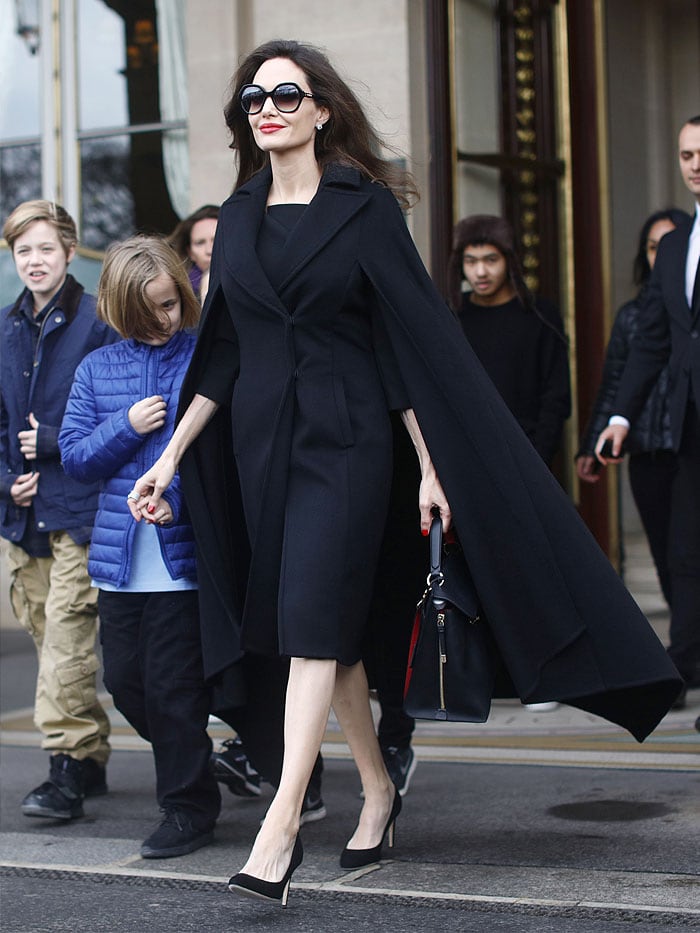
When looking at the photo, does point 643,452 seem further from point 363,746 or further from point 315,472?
point 315,472

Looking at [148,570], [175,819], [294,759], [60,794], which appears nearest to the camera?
[294,759]

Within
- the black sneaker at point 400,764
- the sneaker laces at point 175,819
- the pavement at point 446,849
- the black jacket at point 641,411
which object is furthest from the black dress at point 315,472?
the black jacket at point 641,411

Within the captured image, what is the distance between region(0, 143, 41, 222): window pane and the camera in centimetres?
1038

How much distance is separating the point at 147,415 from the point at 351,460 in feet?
2.72

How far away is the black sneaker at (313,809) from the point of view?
15.5 ft

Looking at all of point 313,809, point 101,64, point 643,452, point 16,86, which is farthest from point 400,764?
point 16,86

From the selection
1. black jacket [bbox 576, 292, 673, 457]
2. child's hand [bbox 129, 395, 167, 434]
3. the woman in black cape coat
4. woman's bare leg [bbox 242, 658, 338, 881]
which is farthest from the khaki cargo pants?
black jacket [bbox 576, 292, 673, 457]

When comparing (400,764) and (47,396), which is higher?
(47,396)

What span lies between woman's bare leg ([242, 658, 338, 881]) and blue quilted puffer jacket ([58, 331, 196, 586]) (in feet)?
2.63

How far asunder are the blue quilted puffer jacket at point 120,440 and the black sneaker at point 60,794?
70 centimetres

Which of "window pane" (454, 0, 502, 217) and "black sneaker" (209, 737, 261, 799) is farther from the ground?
"window pane" (454, 0, 502, 217)

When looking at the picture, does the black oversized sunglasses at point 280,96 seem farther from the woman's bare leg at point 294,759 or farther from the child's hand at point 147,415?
the woman's bare leg at point 294,759

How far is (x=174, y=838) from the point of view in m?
4.39

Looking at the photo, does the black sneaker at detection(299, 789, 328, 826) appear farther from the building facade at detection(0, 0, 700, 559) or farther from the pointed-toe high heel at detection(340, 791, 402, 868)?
the building facade at detection(0, 0, 700, 559)
